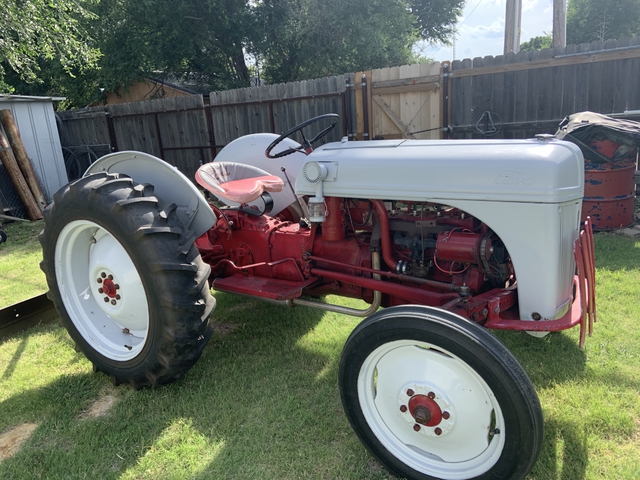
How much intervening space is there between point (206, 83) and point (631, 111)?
15.2 metres

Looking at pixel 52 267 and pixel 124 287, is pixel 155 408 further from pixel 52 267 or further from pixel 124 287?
pixel 52 267

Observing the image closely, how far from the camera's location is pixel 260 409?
7.88 feet

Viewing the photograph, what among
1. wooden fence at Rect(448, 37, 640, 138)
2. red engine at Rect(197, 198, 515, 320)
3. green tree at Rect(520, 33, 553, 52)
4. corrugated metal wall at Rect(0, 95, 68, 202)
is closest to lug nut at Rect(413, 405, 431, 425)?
red engine at Rect(197, 198, 515, 320)

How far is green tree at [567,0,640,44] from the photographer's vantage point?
26928mm

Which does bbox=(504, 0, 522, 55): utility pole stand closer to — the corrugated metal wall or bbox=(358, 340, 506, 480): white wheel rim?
bbox=(358, 340, 506, 480): white wheel rim

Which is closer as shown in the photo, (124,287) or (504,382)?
(504,382)

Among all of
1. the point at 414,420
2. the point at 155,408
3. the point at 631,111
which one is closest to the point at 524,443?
the point at 414,420

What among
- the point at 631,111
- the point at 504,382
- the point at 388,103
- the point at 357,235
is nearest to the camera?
the point at 504,382

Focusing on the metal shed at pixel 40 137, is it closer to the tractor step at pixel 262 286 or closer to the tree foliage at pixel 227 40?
the tree foliage at pixel 227 40

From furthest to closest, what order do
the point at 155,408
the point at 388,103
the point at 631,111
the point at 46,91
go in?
the point at 46,91 → the point at 388,103 → the point at 631,111 → the point at 155,408

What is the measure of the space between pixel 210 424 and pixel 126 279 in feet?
2.97

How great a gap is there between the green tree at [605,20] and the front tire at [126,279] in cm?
3048

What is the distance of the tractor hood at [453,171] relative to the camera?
6.03 feet

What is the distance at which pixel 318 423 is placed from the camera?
2.27 m
